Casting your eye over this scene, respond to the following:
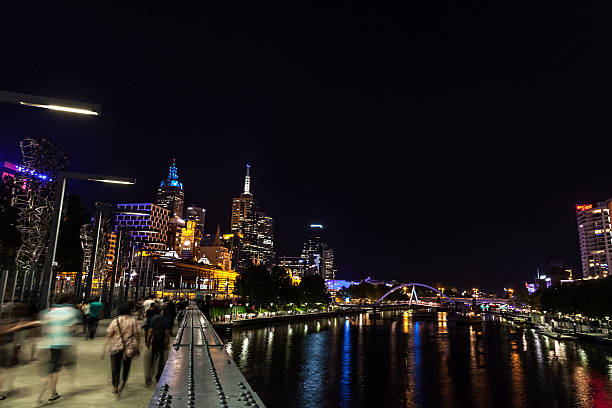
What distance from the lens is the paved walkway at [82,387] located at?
33.1 feet

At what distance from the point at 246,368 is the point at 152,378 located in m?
35.3

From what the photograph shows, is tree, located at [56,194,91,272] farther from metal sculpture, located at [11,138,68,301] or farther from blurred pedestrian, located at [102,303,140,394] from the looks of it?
blurred pedestrian, located at [102,303,140,394]

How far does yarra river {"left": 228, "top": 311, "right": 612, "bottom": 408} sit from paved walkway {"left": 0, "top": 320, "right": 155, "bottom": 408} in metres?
21.7

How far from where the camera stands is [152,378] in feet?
41.8

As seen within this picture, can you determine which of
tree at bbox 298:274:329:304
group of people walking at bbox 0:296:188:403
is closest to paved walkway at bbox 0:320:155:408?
group of people walking at bbox 0:296:188:403

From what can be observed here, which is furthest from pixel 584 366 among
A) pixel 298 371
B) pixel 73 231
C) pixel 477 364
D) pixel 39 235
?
pixel 73 231

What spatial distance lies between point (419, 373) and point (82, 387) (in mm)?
43862

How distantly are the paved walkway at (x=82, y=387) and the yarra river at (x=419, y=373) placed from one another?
21.7 meters

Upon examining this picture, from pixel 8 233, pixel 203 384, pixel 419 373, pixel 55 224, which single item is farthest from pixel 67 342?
pixel 8 233

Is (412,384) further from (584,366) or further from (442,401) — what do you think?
(584,366)

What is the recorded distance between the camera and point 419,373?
159ft

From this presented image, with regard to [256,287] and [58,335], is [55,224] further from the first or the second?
[256,287]

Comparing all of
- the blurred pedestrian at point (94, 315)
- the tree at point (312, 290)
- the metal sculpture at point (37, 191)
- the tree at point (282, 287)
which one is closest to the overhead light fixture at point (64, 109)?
the blurred pedestrian at point (94, 315)

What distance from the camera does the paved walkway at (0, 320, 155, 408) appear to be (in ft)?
33.1
